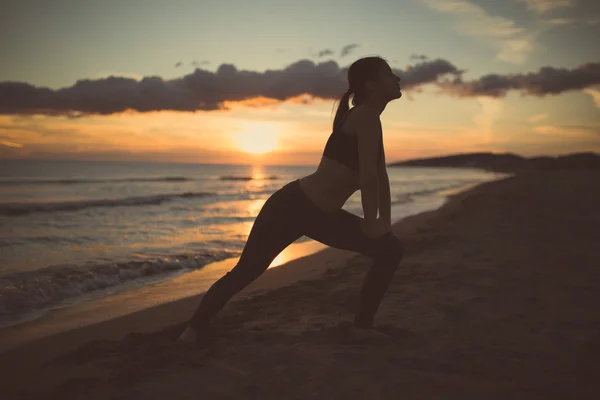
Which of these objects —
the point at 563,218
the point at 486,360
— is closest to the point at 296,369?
the point at 486,360

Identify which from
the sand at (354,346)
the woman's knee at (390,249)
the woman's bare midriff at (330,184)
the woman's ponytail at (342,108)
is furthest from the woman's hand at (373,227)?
the sand at (354,346)

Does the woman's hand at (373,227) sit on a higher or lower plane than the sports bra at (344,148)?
lower

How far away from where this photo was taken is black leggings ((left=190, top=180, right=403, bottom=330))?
3.04 metres

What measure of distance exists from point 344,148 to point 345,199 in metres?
0.37

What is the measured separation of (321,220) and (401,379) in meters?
1.11

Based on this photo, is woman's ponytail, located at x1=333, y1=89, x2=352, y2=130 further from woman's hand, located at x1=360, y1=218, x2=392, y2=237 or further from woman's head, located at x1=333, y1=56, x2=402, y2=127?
woman's hand, located at x1=360, y1=218, x2=392, y2=237

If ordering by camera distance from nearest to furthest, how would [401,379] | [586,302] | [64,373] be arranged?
[401,379] < [64,373] < [586,302]

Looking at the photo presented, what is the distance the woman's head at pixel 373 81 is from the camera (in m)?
2.97

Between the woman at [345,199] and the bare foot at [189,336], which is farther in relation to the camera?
the bare foot at [189,336]

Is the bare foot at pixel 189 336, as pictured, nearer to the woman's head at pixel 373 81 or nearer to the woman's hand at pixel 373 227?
the woman's hand at pixel 373 227

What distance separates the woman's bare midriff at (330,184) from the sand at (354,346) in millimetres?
1048

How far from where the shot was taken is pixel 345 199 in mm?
3072

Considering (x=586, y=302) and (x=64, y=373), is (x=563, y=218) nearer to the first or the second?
(x=586, y=302)

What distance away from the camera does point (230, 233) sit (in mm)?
10859
